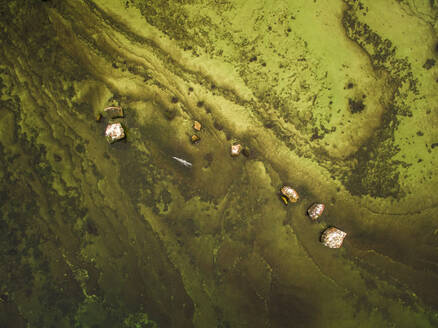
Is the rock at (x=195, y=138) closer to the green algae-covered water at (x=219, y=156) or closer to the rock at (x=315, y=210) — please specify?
the green algae-covered water at (x=219, y=156)

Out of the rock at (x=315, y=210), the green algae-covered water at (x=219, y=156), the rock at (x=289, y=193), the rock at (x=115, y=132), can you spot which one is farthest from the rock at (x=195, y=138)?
the rock at (x=315, y=210)

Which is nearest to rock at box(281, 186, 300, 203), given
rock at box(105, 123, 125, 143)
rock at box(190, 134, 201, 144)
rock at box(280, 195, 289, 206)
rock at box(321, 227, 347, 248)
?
rock at box(280, 195, 289, 206)

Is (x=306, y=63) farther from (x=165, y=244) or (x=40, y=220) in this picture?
(x=40, y=220)

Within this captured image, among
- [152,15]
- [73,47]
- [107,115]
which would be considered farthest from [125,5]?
[107,115]

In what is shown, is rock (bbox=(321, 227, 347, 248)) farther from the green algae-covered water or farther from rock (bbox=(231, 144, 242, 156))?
rock (bbox=(231, 144, 242, 156))

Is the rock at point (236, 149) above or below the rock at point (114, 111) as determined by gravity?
above

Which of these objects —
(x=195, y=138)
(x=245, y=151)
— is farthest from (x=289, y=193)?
(x=195, y=138)

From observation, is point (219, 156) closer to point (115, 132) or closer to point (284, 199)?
point (284, 199)
